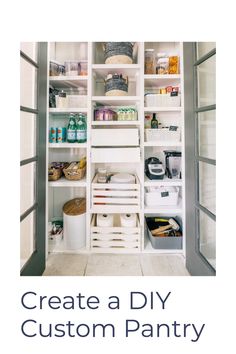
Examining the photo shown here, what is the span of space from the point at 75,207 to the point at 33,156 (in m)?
0.69

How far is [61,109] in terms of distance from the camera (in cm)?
172

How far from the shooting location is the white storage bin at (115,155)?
1.71 m

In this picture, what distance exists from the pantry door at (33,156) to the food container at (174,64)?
0.96 meters

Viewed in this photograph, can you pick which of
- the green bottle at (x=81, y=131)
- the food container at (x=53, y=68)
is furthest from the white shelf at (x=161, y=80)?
the food container at (x=53, y=68)

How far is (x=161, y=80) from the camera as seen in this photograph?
178 centimetres

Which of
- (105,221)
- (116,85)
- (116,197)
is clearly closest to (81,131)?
(116,85)

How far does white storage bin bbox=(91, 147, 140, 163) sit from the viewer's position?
171cm

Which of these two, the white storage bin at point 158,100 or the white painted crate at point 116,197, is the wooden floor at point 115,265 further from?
the white storage bin at point 158,100

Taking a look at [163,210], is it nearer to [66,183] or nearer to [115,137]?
[115,137]
